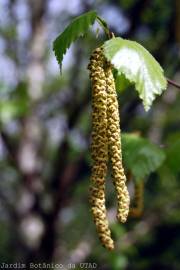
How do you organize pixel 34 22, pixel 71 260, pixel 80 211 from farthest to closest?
pixel 80 211, pixel 34 22, pixel 71 260

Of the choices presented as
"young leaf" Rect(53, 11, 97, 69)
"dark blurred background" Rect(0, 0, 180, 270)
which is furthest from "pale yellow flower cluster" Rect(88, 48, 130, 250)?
"dark blurred background" Rect(0, 0, 180, 270)

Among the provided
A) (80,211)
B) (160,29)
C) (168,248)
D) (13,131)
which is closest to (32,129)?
(160,29)

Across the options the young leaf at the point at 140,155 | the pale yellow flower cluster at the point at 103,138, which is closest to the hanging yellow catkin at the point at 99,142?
the pale yellow flower cluster at the point at 103,138

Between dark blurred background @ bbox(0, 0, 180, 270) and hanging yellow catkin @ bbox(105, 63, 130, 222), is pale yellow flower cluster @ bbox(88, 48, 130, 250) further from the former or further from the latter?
dark blurred background @ bbox(0, 0, 180, 270)

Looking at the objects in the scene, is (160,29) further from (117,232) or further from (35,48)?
(117,232)

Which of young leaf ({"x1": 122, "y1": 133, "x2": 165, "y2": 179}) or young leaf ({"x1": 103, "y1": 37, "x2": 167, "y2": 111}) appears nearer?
young leaf ({"x1": 103, "y1": 37, "x2": 167, "y2": 111})

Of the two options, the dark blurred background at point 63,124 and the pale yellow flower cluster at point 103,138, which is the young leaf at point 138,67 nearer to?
the pale yellow flower cluster at point 103,138
